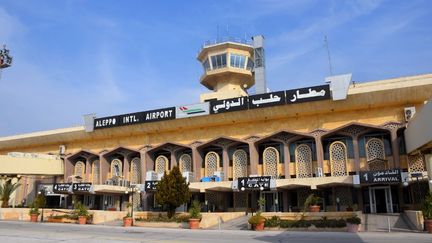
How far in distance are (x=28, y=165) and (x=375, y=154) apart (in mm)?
38341

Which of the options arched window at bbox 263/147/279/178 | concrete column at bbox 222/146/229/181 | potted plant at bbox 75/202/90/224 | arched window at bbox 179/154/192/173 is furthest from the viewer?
arched window at bbox 179/154/192/173

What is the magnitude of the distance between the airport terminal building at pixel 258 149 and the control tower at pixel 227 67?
18cm

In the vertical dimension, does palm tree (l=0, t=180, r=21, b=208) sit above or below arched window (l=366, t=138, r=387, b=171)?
below

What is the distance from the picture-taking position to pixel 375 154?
1355 inches

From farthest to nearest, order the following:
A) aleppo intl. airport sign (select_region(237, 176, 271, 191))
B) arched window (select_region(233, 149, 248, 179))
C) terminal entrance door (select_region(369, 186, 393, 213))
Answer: arched window (select_region(233, 149, 248, 179))
aleppo intl. airport sign (select_region(237, 176, 271, 191))
terminal entrance door (select_region(369, 186, 393, 213))

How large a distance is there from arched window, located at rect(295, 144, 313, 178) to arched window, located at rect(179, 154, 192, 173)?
11.5m

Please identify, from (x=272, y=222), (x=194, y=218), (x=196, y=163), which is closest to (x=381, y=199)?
(x=272, y=222)

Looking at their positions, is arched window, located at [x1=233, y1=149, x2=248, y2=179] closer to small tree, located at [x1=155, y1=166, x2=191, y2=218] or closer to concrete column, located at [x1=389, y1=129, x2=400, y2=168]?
small tree, located at [x1=155, y1=166, x2=191, y2=218]

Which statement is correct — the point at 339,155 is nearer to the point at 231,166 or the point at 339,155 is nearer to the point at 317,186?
the point at 317,186

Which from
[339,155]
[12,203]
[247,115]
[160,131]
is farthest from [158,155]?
[12,203]

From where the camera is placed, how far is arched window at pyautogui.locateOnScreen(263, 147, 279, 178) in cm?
3822

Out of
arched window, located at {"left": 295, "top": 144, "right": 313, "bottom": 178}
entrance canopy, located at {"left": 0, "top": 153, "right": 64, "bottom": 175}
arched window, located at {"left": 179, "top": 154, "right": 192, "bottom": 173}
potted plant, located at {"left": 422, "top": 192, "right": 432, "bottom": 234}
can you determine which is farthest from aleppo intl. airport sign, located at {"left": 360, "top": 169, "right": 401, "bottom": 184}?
entrance canopy, located at {"left": 0, "top": 153, "right": 64, "bottom": 175}

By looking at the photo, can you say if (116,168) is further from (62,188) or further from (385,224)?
(385,224)

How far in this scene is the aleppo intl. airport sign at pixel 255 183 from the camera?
34.3 meters
